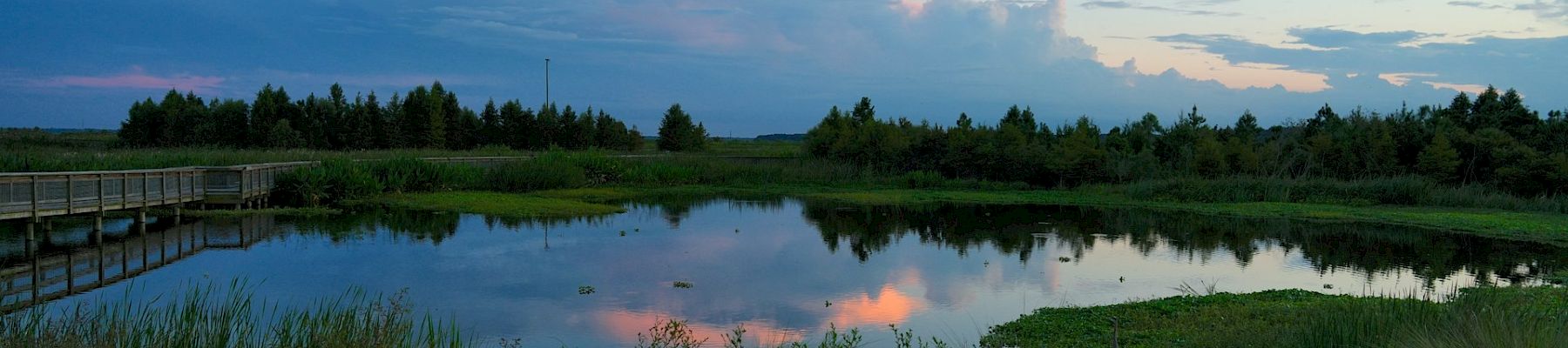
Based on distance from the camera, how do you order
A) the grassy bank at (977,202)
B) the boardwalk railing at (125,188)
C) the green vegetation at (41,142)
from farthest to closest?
the green vegetation at (41,142)
the grassy bank at (977,202)
the boardwalk railing at (125,188)

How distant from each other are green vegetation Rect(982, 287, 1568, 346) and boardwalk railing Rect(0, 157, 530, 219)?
55.1ft

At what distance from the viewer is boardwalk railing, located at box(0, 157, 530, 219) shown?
673 inches

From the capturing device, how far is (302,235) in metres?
19.4

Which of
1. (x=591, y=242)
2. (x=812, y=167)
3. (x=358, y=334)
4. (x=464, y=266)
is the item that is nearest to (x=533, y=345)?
(x=358, y=334)

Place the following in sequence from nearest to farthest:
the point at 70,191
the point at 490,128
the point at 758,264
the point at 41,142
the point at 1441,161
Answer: the point at 758,264 < the point at 70,191 < the point at 1441,161 < the point at 41,142 < the point at 490,128

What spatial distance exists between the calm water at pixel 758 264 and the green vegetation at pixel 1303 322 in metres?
0.65

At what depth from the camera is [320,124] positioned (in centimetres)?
5478

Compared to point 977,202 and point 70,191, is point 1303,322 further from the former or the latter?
point 977,202

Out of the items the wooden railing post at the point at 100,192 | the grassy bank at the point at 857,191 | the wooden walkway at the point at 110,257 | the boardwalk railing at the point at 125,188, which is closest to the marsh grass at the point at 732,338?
the wooden walkway at the point at 110,257

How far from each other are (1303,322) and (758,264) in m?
9.84

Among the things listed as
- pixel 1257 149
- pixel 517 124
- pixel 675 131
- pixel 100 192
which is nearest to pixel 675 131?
pixel 675 131

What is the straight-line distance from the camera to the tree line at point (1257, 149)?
29.4 metres

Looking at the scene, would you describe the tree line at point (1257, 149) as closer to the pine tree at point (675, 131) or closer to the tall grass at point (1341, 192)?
the tall grass at point (1341, 192)

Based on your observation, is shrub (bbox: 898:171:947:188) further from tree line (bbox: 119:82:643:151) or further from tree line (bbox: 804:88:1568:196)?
tree line (bbox: 119:82:643:151)
